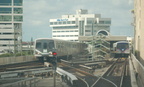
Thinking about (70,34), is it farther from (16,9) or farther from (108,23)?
(16,9)

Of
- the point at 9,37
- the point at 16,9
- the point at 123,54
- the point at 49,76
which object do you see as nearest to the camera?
the point at 49,76

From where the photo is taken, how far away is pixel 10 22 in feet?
298

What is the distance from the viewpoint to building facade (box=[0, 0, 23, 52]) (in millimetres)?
85656

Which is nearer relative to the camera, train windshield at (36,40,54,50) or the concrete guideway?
the concrete guideway

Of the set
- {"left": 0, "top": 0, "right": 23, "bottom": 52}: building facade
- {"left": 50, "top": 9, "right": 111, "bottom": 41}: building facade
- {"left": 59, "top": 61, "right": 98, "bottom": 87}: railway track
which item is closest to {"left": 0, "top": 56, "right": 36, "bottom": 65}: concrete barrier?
{"left": 59, "top": 61, "right": 98, "bottom": 87}: railway track

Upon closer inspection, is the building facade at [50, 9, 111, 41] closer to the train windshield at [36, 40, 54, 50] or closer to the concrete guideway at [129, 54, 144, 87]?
the train windshield at [36, 40, 54, 50]

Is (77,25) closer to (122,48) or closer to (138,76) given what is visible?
(122,48)

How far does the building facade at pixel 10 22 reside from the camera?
8566cm

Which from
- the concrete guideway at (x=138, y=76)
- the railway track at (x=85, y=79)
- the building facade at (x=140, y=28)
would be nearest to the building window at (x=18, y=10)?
the building facade at (x=140, y=28)

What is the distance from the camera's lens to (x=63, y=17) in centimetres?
14962

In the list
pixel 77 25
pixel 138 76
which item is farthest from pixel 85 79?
pixel 77 25

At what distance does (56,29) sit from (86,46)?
81.3m

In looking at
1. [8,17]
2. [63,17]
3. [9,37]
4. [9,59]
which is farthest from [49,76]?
[63,17]

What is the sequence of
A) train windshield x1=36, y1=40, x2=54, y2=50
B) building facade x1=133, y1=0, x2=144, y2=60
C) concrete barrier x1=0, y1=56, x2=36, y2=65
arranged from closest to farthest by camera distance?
building facade x1=133, y1=0, x2=144, y2=60
concrete barrier x1=0, y1=56, x2=36, y2=65
train windshield x1=36, y1=40, x2=54, y2=50
